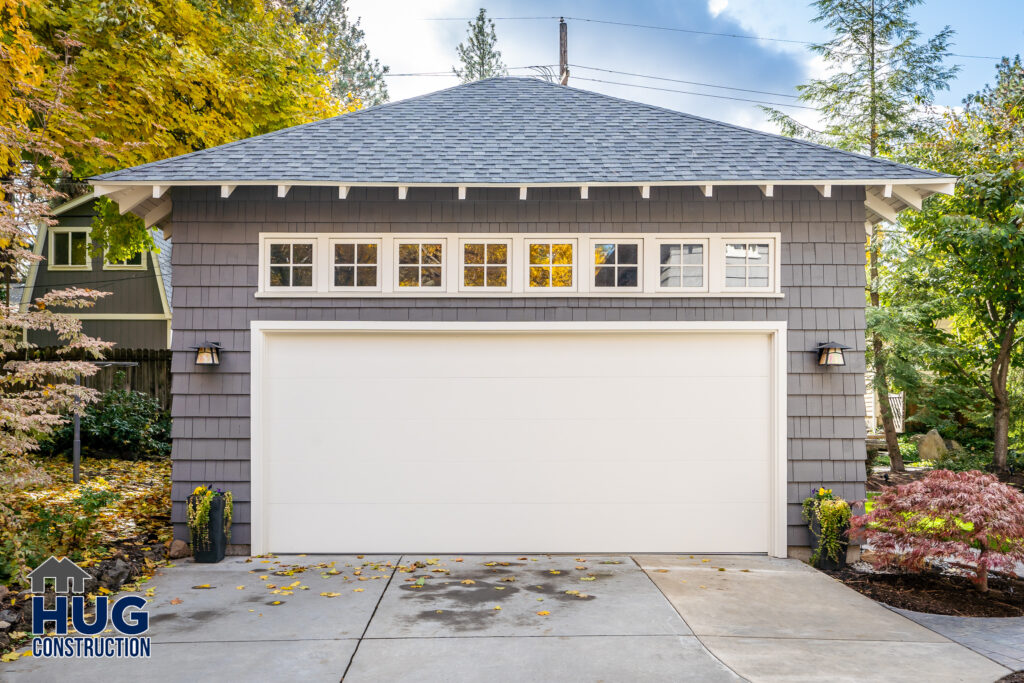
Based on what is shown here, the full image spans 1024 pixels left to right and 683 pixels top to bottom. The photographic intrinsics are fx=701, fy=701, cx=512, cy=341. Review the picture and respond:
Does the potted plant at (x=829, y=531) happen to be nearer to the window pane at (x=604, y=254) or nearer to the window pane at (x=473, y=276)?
the window pane at (x=604, y=254)

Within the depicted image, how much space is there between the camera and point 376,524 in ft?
21.1

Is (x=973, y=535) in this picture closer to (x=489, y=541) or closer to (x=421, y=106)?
(x=489, y=541)

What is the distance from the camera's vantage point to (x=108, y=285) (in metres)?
→ 15.2

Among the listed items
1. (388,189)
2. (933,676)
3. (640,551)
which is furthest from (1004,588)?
(388,189)

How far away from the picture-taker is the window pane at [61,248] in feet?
49.9

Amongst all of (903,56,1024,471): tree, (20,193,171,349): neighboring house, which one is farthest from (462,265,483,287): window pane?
(20,193,171,349): neighboring house

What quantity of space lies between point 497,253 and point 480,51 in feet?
61.9

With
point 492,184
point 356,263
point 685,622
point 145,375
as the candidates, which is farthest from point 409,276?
point 145,375

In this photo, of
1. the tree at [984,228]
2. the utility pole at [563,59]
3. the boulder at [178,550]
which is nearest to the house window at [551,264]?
the boulder at [178,550]

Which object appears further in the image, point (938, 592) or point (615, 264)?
point (615, 264)

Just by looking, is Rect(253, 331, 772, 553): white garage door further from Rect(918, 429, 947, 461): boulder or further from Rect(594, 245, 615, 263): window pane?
Rect(918, 429, 947, 461): boulder

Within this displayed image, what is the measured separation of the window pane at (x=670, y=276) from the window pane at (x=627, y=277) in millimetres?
265

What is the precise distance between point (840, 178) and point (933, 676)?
3972mm

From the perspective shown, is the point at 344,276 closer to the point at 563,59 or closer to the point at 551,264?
the point at 551,264
